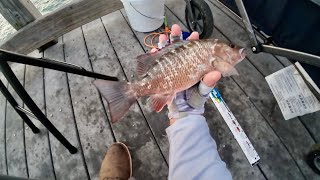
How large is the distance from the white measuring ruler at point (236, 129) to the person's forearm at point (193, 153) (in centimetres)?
60

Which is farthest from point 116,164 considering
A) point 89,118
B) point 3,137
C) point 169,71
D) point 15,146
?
point 3,137

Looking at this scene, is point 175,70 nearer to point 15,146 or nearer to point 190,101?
point 190,101

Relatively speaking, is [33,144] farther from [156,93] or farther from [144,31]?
[144,31]

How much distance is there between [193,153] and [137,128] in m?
0.89

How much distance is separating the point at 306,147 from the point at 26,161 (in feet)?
7.14

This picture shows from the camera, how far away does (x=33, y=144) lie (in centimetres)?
226

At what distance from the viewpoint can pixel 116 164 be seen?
191cm

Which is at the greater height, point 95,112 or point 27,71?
point 27,71

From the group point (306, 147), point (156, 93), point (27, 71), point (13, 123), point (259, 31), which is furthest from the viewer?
point (27, 71)

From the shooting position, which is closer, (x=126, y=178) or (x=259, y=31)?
(x=126, y=178)

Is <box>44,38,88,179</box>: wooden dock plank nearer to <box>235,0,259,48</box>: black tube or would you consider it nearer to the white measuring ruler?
the white measuring ruler

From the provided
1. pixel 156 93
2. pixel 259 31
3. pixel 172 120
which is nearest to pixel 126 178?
pixel 172 120

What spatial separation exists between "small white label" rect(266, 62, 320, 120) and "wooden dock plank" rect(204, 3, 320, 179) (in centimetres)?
5

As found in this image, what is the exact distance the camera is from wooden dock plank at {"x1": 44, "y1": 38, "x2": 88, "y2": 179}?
6.82 ft
